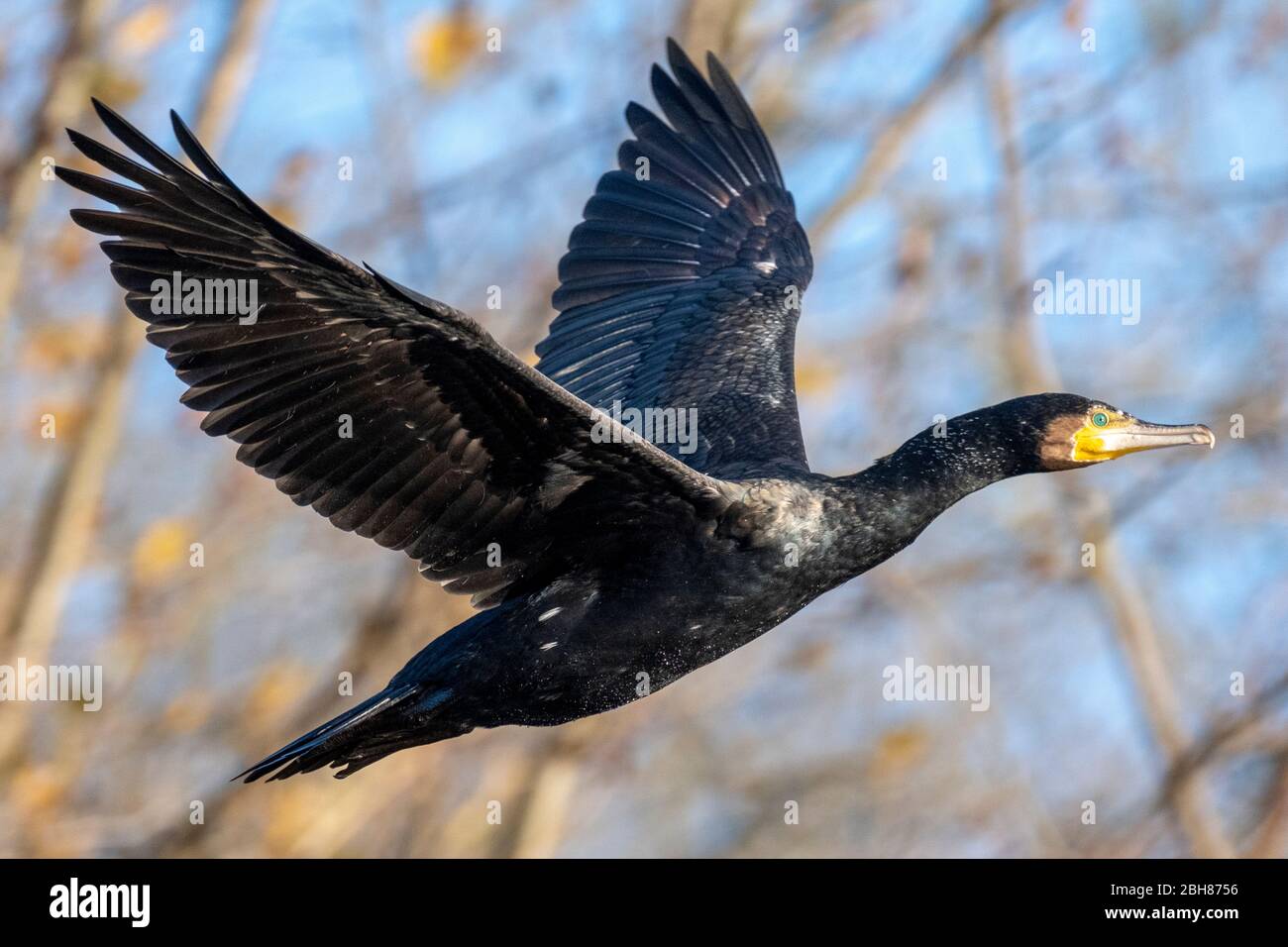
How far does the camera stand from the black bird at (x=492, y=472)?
5281 mm

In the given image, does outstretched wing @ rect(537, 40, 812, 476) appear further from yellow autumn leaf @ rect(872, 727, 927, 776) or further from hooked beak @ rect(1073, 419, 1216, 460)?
yellow autumn leaf @ rect(872, 727, 927, 776)

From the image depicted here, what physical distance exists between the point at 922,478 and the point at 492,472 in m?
1.46

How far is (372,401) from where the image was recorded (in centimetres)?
562

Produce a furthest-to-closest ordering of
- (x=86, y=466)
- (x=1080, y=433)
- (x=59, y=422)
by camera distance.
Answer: (x=59, y=422)
(x=86, y=466)
(x=1080, y=433)

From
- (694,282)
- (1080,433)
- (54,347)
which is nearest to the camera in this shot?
(1080,433)

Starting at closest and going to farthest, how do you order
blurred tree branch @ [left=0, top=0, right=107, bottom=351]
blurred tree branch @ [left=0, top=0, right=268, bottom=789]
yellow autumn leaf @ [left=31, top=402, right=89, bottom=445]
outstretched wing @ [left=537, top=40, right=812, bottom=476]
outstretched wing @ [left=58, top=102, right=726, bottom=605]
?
outstretched wing @ [left=58, top=102, right=726, bottom=605]
outstretched wing @ [left=537, top=40, right=812, bottom=476]
blurred tree branch @ [left=0, top=0, right=107, bottom=351]
blurred tree branch @ [left=0, top=0, right=268, bottom=789]
yellow autumn leaf @ [left=31, top=402, right=89, bottom=445]

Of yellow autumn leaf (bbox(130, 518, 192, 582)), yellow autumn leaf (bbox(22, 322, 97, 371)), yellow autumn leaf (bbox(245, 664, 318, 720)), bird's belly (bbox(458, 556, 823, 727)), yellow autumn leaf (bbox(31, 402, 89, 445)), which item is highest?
yellow autumn leaf (bbox(22, 322, 97, 371))

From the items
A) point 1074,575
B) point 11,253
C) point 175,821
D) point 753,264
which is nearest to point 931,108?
point 1074,575

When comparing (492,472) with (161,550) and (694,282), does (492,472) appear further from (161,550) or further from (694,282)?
(161,550)

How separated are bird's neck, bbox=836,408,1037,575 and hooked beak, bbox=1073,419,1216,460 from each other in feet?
0.62

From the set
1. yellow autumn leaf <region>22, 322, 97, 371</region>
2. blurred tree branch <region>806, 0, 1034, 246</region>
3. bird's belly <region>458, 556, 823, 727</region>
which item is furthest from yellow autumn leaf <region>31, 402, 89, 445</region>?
bird's belly <region>458, 556, 823, 727</region>

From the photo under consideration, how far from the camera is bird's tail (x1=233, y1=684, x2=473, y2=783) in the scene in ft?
19.0

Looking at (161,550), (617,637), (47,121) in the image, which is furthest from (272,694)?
(617,637)

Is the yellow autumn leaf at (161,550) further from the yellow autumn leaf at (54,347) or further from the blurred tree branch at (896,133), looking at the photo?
the blurred tree branch at (896,133)
